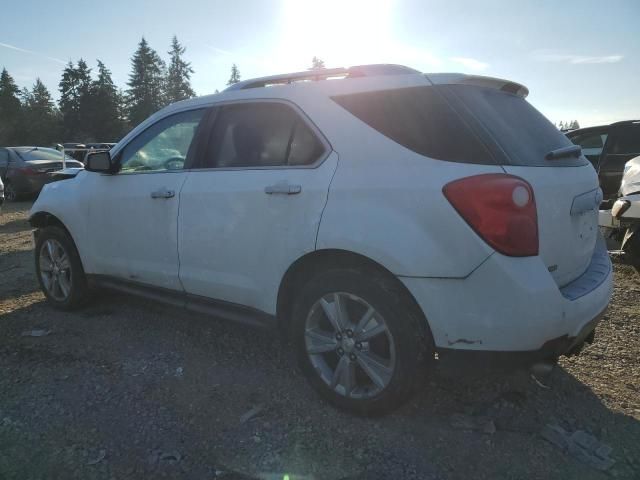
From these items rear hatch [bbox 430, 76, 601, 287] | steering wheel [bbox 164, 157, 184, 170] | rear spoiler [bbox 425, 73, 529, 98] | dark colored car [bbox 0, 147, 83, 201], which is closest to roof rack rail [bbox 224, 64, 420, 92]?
rear spoiler [bbox 425, 73, 529, 98]

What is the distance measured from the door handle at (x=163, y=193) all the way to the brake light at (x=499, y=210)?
197 cm

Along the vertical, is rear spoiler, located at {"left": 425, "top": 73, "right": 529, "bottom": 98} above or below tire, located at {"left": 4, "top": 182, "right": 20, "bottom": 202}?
above

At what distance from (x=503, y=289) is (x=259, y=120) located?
1.79 metres

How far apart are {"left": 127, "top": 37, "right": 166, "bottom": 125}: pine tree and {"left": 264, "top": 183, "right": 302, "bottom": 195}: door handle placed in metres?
84.0

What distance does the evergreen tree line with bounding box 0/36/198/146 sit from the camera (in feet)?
231

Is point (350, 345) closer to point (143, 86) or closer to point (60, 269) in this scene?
→ point (60, 269)

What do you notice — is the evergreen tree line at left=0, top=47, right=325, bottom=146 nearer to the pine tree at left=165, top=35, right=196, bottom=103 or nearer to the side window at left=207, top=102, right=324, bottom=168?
the pine tree at left=165, top=35, right=196, bottom=103

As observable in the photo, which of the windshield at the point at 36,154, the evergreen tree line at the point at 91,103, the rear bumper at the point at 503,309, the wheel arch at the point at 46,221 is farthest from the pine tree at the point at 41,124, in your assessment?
the rear bumper at the point at 503,309

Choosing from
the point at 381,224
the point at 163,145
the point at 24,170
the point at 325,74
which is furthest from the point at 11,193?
the point at 381,224

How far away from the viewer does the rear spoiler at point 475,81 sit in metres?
2.48

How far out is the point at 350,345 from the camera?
2.55 meters

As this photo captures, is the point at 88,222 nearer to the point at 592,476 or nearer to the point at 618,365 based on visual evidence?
the point at 592,476

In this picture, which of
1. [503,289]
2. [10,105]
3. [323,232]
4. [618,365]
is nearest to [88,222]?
[323,232]

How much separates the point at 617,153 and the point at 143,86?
8426 cm
